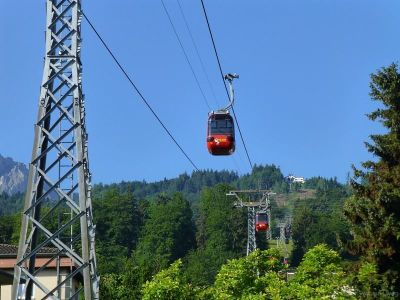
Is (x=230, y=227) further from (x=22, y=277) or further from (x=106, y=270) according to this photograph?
(x=22, y=277)

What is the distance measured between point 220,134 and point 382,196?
1099 cm

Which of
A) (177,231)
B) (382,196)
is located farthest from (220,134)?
(177,231)

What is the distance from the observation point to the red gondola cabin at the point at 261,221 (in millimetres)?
52875

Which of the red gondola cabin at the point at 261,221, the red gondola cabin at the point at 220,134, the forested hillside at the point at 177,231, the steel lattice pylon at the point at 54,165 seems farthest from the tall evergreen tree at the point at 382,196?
the forested hillside at the point at 177,231

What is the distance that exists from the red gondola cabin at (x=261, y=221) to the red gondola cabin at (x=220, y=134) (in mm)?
25862

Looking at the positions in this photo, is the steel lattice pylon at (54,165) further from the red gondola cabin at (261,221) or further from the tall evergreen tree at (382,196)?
the red gondola cabin at (261,221)

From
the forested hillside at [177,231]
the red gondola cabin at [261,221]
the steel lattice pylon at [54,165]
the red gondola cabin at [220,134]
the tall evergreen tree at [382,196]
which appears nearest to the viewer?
the steel lattice pylon at [54,165]

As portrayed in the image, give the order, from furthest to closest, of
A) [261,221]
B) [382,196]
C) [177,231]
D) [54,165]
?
[177,231], [261,221], [382,196], [54,165]

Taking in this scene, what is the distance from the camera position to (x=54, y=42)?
14.3m

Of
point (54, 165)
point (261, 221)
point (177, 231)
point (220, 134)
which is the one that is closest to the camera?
point (54, 165)

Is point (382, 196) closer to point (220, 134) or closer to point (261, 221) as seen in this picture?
point (220, 134)

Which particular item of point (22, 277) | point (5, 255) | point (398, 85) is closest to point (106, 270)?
point (5, 255)

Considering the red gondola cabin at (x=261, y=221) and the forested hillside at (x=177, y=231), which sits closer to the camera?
the red gondola cabin at (x=261, y=221)

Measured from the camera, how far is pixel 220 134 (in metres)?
27.1
